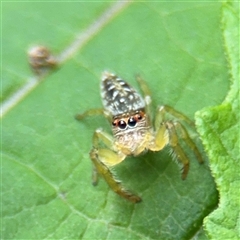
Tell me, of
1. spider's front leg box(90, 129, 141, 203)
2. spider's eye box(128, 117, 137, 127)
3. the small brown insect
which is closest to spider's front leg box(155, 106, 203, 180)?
spider's eye box(128, 117, 137, 127)

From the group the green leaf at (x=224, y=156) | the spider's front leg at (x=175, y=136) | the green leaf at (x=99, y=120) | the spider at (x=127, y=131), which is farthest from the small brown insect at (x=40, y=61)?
the green leaf at (x=224, y=156)

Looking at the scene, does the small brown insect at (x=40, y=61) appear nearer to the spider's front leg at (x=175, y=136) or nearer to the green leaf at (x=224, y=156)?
the spider's front leg at (x=175, y=136)

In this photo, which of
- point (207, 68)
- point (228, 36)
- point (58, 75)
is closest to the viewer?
point (228, 36)

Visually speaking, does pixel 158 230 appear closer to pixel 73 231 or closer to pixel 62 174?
pixel 73 231

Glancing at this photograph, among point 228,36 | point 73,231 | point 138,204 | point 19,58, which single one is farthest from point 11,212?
point 228,36

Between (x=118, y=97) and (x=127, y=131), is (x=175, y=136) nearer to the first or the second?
(x=127, y=131)

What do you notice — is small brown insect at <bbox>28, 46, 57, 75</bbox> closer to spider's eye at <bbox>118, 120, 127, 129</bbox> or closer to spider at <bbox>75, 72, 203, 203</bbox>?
spider at <bbox>75, 72, 203, 203</bbox>

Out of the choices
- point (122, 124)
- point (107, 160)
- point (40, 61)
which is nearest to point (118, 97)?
point (122, 124)
